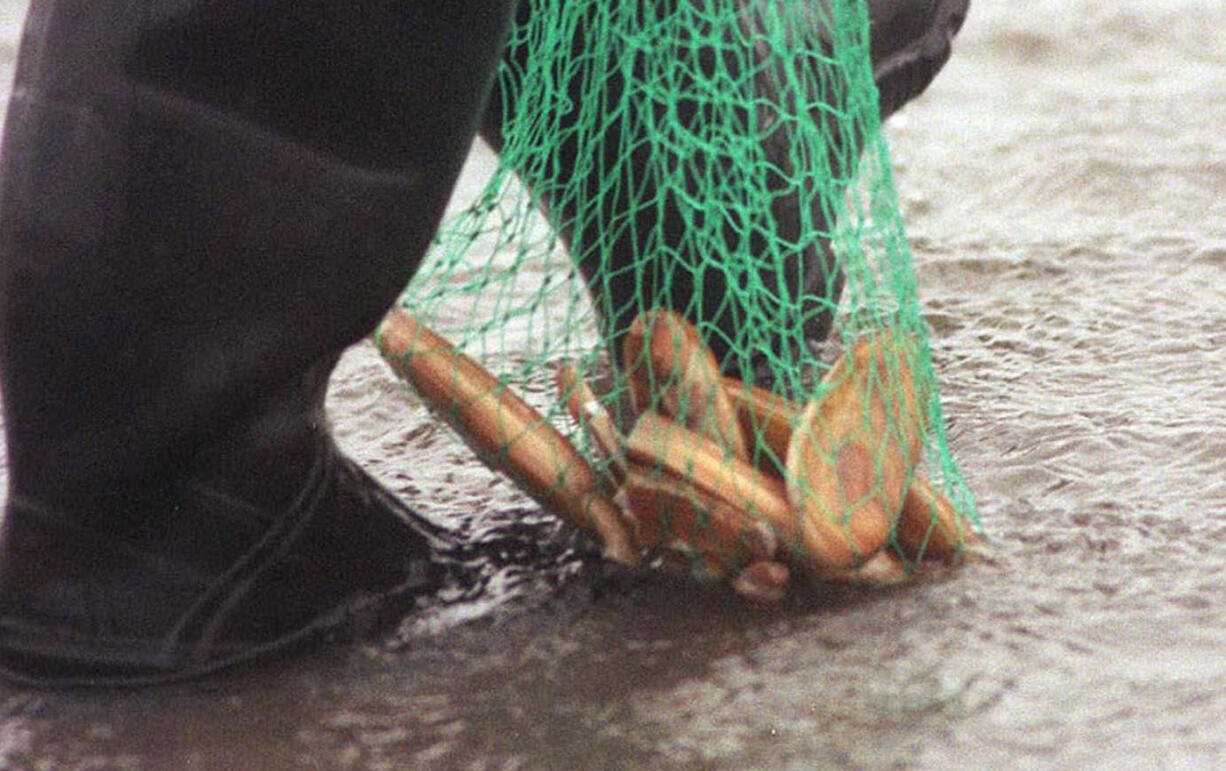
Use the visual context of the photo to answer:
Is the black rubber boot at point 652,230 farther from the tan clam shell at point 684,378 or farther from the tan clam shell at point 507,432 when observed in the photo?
the tan clam shell at point 507,432


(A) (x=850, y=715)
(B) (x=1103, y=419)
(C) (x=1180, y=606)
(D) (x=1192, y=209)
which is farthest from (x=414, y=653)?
(D) (x=1192, y=209)

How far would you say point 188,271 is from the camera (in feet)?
6.57

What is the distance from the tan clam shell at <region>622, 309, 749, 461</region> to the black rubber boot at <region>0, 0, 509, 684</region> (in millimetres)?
313

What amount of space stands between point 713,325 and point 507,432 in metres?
0.29

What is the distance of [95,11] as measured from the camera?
6.37ft

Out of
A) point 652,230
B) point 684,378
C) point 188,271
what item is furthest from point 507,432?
point 188,271

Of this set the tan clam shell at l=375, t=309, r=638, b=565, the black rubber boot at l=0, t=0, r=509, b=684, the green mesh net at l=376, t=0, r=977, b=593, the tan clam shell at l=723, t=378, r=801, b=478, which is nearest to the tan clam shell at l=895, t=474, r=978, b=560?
the green mesh net at l=376, t=0, r=977, b=593

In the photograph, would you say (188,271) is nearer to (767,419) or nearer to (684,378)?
(684,378)

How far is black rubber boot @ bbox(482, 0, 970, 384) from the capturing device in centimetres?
233

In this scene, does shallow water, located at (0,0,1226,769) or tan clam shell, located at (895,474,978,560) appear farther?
tan clam shell, located at (895,474,978,560)

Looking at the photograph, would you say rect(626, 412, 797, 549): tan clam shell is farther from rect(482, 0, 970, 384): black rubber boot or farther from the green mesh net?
rect(482, 0, 970, 384): black rubber boot

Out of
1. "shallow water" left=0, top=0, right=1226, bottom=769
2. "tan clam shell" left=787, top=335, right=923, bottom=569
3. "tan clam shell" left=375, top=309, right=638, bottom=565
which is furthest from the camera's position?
"tan clam shell" left=375, top=309, right=638, bottom=565

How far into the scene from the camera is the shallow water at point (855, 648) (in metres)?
1.91

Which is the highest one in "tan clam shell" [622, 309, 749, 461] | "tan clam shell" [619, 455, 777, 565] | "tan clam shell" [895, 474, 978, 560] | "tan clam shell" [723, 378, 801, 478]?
"tan clam shell" [622, 309, 749, 461]
